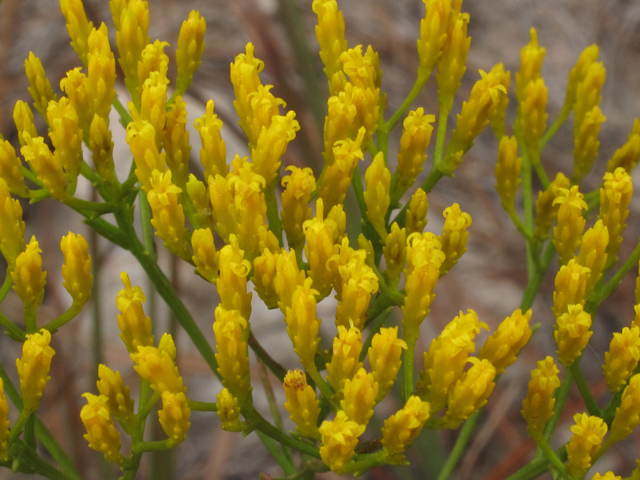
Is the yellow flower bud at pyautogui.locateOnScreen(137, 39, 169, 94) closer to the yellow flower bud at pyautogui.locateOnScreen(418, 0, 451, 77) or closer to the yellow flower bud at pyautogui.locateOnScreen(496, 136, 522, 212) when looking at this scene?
the yellow flower bud at pyautogui.locateOnScreen(418, 0, 451, 77)

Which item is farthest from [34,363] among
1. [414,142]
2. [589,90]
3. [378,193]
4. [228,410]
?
[589,90]

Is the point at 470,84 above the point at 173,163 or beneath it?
above

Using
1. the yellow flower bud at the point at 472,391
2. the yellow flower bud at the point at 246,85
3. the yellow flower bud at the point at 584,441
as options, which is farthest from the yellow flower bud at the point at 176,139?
the yellow flower bud at the point at 584,441

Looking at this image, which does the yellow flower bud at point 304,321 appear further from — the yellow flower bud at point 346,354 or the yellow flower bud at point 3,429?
the yellow flower bud at point 3,429

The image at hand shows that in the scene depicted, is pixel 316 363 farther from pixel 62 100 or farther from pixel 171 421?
pixel 62 100

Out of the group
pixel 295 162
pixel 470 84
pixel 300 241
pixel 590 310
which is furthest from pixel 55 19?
pixel 590 310

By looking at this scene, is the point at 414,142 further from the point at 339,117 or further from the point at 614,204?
the point at 614,204

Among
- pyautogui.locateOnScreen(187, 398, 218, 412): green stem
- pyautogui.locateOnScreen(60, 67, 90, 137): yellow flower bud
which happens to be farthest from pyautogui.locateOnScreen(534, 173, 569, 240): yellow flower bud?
pyautogui.locateOnScreen(60, 67, 90, 137): yellow flower bud
